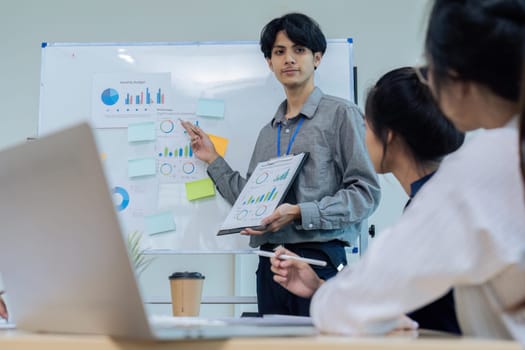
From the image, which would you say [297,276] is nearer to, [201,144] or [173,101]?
[201,144]

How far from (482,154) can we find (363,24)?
97.8 inches

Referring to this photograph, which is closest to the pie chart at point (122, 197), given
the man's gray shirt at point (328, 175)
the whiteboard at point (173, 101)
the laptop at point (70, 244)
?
the whiteboard at point (173, 101)

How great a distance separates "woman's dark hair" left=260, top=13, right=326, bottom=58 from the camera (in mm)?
2277

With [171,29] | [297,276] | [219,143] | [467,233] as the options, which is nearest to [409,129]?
[297,276]

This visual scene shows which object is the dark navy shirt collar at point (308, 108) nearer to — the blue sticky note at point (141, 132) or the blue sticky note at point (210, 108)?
the blue sticky note at point (210, 108)

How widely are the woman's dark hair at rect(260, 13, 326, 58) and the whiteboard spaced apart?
19 cm

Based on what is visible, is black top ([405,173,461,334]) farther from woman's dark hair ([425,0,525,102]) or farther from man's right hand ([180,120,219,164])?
man's right hand ([180,120,219,164])

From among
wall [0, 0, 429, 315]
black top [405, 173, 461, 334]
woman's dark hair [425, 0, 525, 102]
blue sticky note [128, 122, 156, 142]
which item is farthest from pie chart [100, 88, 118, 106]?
woman's dark hair [425, 0, 525, 102]

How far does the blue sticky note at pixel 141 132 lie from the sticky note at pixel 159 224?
31 centimetres

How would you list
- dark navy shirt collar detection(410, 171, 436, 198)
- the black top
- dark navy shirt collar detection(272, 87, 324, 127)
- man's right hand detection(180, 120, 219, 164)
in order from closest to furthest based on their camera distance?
the black top < dark navy shirt collar detection(410, 171, 436, 198) < dark navy shirt collar detection(272, 87, 324, 127) < man's right hand detection(180, 120, 219, 164)

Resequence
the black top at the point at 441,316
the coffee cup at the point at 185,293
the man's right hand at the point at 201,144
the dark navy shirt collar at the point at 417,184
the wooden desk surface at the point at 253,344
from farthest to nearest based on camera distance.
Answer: the man's right hand at the point at 201,144, the coffee cup at the point at 185,293, the dark navy shirt collar at the point at 417,184, the black top at the point at 441,316, the wooden desk surface at the point at 253,344

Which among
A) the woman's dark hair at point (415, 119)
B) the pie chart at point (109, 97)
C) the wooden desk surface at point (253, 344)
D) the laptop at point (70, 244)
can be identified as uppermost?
the pie chart at point (109, 97)

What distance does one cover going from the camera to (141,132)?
8.16 feet

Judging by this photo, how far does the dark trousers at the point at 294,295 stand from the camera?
1.99 m
